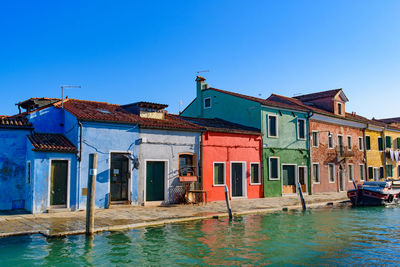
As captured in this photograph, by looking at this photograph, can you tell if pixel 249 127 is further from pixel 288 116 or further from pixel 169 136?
pixel 169 136

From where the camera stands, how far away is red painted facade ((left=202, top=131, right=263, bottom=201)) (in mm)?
18344

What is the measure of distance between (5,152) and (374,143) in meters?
28.2

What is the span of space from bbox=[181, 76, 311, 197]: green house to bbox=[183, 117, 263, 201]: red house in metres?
0.74

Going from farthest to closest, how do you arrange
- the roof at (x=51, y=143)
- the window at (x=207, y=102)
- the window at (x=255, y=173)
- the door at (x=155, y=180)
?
the window at (x=207, y=102), the window at (x=255, y=173), the door at (x=155, y=180), the roof at (x=51, y=143)

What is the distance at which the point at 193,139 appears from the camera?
1798 cm

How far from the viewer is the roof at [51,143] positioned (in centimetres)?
1350

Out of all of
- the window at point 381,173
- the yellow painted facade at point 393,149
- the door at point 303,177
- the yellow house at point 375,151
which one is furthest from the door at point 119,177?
the yellow painted facade at point 393,149

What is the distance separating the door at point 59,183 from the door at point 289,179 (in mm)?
13287

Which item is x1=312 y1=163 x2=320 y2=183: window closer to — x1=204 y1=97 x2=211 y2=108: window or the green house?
the green house

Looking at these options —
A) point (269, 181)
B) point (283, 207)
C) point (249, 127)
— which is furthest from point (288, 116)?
point (283, 207)

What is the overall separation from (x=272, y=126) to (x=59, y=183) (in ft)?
43.0

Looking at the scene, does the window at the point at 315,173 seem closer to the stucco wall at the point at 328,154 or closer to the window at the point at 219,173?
the stucco wall at the point at 328,154

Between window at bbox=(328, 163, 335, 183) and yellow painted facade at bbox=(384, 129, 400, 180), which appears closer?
window at bbox=(328, 163, 335, 183)

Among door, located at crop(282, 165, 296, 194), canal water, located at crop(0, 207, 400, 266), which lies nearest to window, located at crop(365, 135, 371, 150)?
door, located at crop(282, 165, 296, 194)
